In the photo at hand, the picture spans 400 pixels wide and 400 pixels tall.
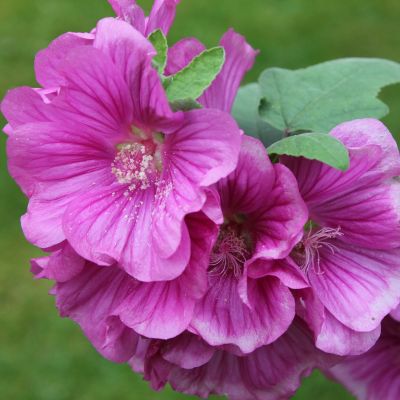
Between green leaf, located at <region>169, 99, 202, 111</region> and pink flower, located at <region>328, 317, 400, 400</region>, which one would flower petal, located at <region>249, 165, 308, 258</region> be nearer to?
green leaf, located at <region>169, 99, 202, 111</region>

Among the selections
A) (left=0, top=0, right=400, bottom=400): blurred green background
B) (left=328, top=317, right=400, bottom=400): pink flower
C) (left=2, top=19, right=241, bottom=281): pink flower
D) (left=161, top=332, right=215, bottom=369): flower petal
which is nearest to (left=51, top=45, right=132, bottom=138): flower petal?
(left=2, top=19, right=241, bottom=281): pink flower

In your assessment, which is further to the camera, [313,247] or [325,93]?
[325,93]

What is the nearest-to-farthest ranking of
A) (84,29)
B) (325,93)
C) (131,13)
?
(131,13)
(325,93)
(84,29)

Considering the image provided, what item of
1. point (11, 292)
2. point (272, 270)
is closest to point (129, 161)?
point (272, 270)

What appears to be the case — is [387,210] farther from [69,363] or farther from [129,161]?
[69,363]

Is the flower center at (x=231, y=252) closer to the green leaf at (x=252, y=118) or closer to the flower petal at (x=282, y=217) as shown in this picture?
the flower petal at (x=282, y=217)

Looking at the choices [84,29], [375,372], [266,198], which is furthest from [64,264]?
[84,29]

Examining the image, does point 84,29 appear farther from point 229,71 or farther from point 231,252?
point 231,252
